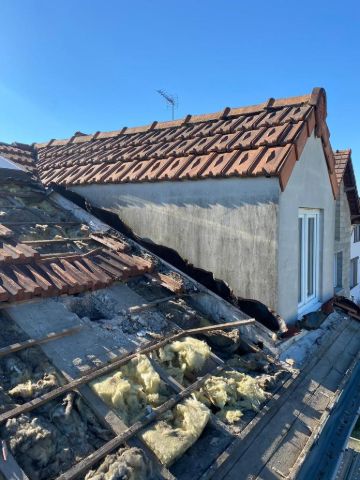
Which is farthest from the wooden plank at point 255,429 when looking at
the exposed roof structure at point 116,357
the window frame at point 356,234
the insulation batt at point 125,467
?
the window frame at point 356,234

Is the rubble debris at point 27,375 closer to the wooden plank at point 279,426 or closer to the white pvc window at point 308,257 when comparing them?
the wooden plank at point 279,426

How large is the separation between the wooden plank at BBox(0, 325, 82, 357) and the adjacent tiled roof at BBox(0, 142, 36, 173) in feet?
19.5

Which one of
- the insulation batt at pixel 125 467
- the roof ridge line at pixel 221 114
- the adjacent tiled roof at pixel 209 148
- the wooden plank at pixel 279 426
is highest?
the roof ridge line at pixel 221 114

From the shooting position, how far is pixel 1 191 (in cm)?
668

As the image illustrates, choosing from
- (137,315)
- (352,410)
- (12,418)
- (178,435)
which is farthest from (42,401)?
(352,410)

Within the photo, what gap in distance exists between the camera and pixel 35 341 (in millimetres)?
3133

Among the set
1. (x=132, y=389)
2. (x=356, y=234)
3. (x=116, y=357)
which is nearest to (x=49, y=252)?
(x=116, y=357)

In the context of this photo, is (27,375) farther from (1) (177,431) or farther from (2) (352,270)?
(2) (352,270)

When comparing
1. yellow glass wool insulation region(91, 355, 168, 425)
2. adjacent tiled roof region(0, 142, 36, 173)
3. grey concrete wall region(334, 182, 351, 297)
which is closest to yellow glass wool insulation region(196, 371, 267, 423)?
yellow glass wool insulation region(91, 355, 168, 425)

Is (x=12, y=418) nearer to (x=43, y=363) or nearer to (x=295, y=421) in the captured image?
(x=43, y=363)

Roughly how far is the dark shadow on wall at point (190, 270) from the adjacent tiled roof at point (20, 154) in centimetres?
203

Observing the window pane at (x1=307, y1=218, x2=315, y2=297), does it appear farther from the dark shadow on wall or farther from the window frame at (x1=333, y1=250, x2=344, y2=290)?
the window frame at (x1=333, y1=250, x2=344, y2=290)

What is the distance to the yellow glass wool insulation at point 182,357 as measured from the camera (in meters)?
3.47

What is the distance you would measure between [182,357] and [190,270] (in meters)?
1.92
